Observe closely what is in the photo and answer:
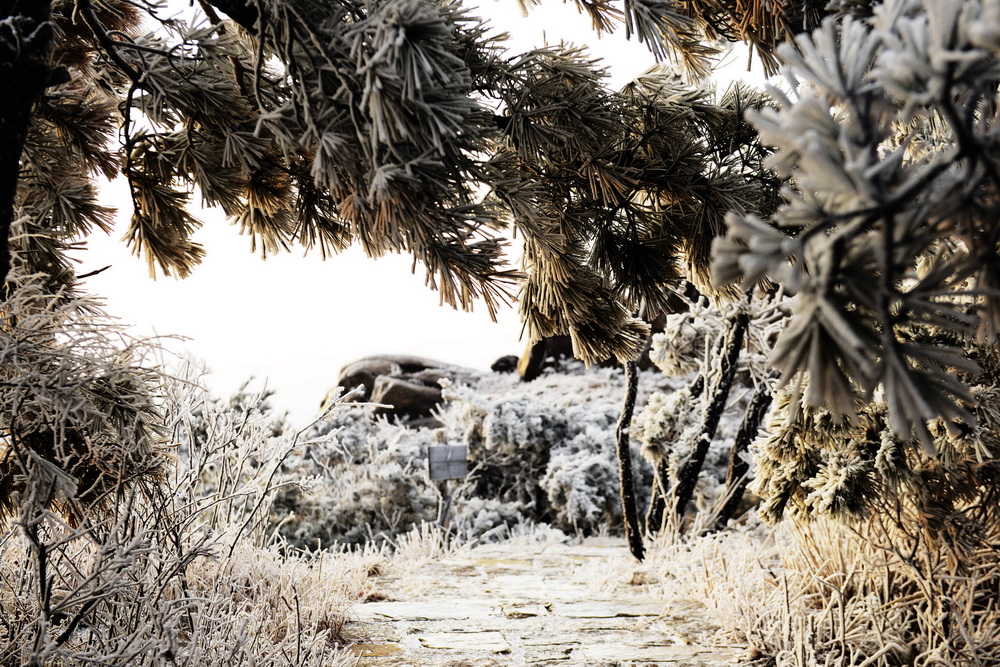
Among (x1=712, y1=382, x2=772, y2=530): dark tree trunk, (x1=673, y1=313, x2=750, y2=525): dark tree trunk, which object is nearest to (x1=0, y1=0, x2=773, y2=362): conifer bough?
(x1=673, y1=313, x2=750, y2=525): dark tree trunk

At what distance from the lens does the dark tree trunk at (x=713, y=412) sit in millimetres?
4844

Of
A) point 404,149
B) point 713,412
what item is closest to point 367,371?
point 713,412

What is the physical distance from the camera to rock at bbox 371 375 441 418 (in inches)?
400

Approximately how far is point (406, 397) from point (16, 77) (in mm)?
8730

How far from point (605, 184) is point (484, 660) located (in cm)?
220

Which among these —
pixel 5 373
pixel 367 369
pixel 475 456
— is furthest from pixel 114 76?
pixel 367 369

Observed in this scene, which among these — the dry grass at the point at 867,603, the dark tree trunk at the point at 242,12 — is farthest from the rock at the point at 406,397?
the dark tree trunk at the point at 242,12

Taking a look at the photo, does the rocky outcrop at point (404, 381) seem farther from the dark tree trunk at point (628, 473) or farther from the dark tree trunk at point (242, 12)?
the dark tree trunk at point (242, 12)

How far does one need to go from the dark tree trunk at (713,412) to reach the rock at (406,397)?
18.2ft

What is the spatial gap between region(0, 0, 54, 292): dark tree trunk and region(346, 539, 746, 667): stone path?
2.33 m

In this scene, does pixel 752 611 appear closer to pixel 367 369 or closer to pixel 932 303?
pixel 932 303

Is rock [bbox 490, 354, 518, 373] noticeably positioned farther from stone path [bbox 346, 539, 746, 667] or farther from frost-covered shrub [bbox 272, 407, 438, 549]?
stone path [bbox 346, 539, 746, 667]

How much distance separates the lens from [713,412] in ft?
16.3

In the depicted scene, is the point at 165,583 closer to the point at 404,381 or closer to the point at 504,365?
the point at 404,381
